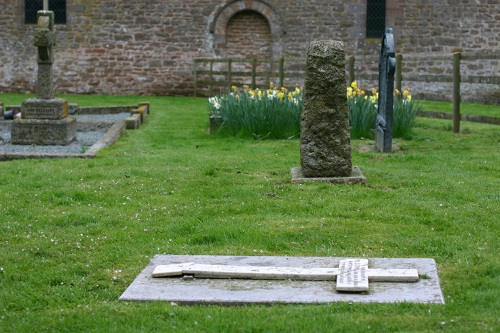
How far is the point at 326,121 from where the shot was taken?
8883 mm

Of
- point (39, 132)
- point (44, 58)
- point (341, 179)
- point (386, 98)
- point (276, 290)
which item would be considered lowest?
point (276, 290)

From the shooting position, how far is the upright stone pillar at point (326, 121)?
8867mm

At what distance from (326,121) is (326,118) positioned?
1.2 inches

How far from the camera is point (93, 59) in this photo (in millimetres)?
27000

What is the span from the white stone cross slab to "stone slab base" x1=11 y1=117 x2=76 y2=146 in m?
8.87

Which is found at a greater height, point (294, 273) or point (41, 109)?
point (41, 109)

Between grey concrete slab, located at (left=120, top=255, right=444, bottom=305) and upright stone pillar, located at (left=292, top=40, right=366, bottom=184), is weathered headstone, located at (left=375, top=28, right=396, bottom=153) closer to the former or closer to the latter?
upright stone pillar, located at (left=292, top=40, right=366, bottom=184)

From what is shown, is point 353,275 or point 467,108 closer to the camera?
point 353,275

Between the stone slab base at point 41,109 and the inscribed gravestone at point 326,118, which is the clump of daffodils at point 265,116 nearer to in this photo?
the stone slab base at point 41,109

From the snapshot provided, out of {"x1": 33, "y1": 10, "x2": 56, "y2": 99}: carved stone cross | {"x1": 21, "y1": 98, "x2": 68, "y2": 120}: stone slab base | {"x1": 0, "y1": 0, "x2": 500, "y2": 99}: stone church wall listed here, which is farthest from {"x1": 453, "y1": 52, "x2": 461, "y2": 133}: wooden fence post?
{"x1": 0, "y1": 0, "x2": 500, "y2": 99}: stone church wall

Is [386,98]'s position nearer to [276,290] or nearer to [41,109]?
[41,109]

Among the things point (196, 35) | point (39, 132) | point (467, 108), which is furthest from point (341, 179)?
point (196, 35)

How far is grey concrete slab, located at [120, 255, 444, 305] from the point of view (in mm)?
5004

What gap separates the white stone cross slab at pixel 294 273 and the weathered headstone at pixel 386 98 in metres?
6.29
